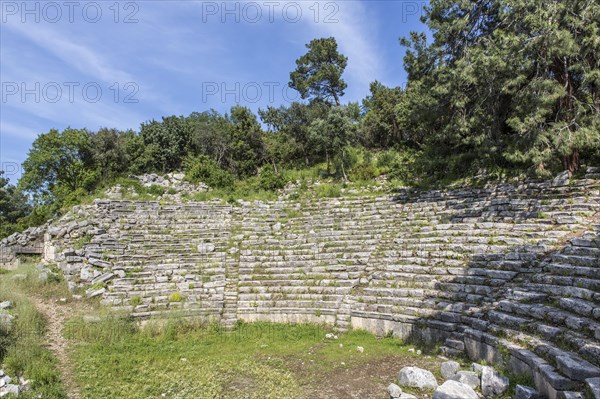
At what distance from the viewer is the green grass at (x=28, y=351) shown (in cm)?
696

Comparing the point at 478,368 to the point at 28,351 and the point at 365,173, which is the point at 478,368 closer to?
the point at 28,351

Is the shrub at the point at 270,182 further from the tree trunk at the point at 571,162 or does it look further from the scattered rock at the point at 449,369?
the scattered rock at the point at 449,369

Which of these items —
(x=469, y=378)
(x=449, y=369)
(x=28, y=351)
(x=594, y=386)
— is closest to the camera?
(x=594, y=386)

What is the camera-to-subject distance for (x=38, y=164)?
2716 cm

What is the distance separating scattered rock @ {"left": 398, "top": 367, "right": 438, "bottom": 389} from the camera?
6.56 m

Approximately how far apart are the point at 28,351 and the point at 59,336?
189 cm

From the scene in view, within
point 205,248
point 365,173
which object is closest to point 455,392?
point 205,248

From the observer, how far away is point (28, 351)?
26.2ft

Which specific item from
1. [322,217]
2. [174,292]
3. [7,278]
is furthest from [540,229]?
[7,278]

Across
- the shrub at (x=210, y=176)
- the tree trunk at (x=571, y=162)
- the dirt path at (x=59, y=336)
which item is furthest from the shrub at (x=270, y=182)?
the tree trunk at (x=571, y=162)

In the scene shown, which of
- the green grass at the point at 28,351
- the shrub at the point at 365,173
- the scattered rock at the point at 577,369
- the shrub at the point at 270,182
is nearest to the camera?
the scattered rock at the point at 577,369

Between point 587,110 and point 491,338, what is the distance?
986cm

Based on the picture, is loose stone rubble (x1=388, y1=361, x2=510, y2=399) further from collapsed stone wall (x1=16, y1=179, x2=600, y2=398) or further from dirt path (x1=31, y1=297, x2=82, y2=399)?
dirt path (x1=31, y1=297, x2=82, y2=399)

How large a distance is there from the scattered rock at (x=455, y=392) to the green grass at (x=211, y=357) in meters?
2.71
